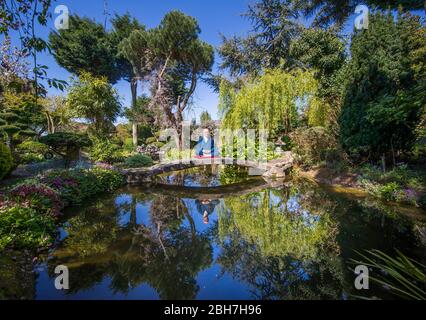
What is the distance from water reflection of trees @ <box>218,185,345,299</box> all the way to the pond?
15 millimetres

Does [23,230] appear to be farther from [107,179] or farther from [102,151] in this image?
→ [102,151]

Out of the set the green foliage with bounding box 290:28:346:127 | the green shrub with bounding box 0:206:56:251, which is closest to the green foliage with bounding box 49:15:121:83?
the green foliage with bounding box 290:28:346:127

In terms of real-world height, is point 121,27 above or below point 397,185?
above

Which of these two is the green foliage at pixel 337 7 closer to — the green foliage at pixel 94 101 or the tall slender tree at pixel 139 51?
the tall slender tree at pixel 139 51

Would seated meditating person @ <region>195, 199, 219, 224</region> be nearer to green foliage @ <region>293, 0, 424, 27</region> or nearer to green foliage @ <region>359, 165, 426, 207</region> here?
green foliage @ <region>359, 165, 426, 207</region>

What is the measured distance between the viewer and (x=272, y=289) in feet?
9.43

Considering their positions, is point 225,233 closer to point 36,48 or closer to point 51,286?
point 51,286

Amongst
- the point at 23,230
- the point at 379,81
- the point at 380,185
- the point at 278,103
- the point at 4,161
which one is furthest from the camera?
the point at 278,103

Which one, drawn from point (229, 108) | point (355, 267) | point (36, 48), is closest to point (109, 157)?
point (229, 108)

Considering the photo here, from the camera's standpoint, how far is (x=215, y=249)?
13.1 feet

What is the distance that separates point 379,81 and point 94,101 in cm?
1404

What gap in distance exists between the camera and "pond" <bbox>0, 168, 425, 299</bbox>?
2.86 metres

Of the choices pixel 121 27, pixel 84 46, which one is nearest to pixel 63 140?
pixel 84 46

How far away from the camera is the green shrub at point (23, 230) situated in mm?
3697
